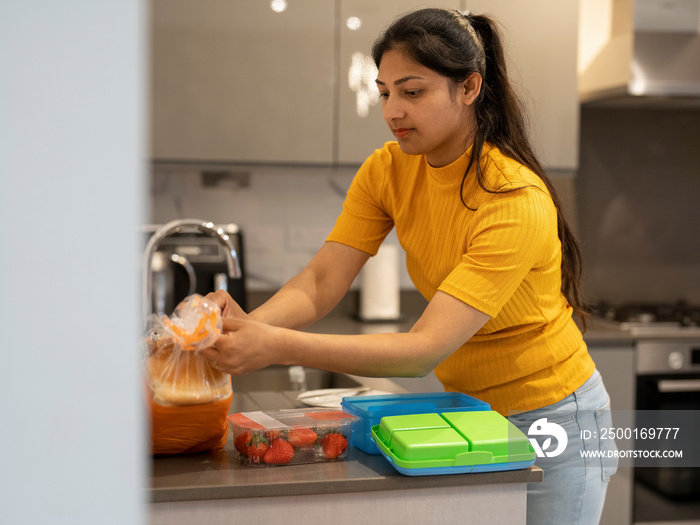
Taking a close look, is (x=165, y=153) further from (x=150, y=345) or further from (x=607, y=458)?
(x=607, y=458)

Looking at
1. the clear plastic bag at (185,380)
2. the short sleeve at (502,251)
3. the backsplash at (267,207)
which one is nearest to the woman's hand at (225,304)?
the clear plastic bag at (185,380)

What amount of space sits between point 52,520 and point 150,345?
0.74 m

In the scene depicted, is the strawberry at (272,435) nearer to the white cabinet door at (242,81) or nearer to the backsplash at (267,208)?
the white cabinet door at (242,81)

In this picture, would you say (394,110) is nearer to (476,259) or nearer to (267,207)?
(476,259)

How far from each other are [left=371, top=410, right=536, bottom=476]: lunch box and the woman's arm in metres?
0.09

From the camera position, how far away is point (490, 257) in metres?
1.17

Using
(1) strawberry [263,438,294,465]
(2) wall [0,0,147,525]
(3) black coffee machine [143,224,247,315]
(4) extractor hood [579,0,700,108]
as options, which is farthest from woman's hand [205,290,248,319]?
(4) extractor hood [579,0,700,108]

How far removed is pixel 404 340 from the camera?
3.66 ft

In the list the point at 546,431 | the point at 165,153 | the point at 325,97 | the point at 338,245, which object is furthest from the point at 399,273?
the point at 546,431

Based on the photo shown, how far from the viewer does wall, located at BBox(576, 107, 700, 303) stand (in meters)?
3.00

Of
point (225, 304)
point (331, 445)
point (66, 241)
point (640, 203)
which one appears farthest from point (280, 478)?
point (640, 203)

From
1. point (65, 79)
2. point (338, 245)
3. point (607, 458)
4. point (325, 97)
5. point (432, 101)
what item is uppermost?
point (325, 97)

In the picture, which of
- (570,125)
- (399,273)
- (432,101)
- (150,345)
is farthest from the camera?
(399,273)

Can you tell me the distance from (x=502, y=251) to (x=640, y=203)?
6.90 ft
